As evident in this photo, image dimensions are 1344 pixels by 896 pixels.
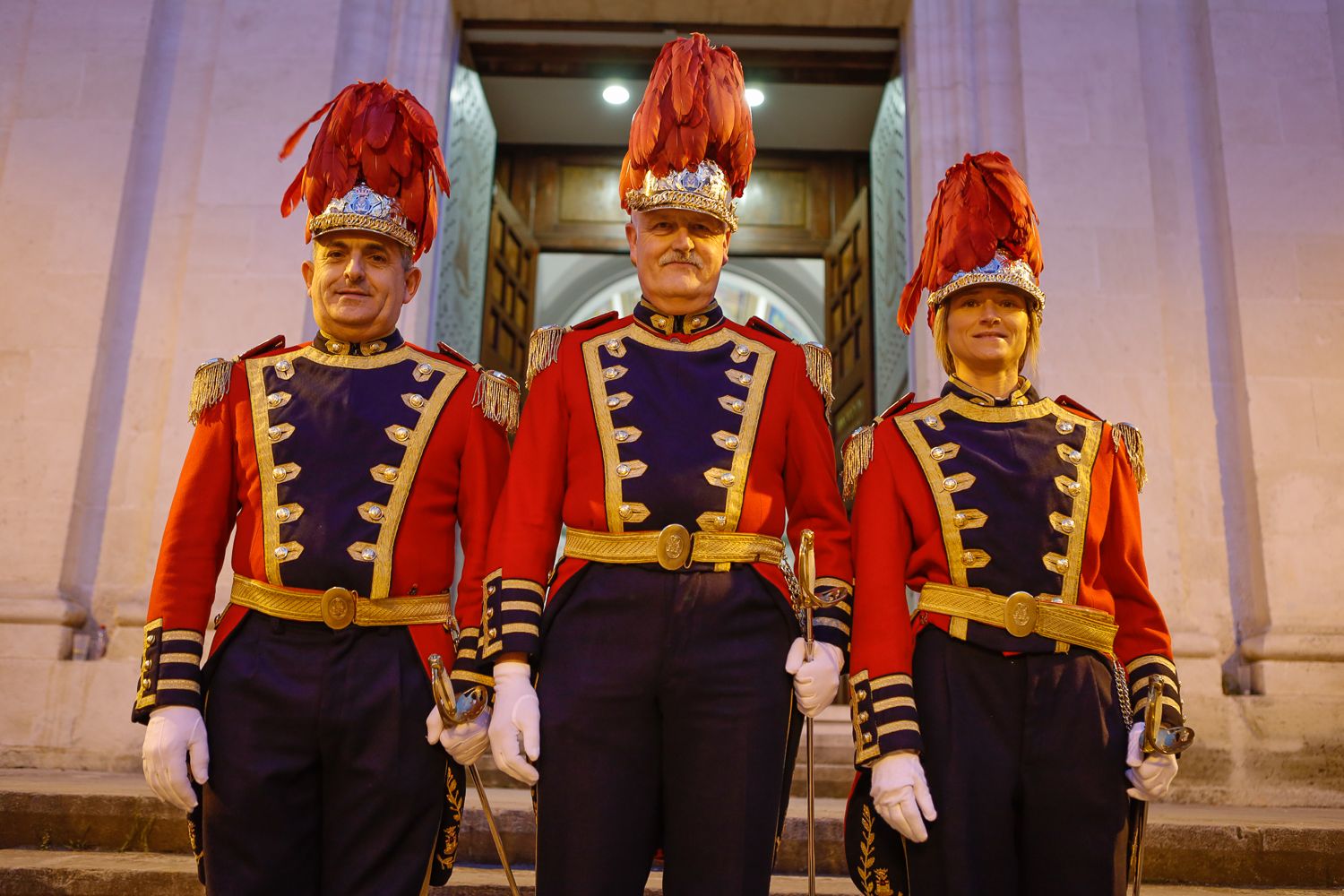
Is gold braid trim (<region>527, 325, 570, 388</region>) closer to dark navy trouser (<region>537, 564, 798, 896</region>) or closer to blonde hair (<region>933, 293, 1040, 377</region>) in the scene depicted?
dark navy trouser (<region>537, 564, 798, 896</region>)

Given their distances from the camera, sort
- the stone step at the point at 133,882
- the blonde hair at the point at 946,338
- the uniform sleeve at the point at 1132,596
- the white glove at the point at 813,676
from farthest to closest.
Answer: the stone step at the point at 133,882
the blonde hair at the point at 946,338
the uniform sleeve at the point at 1132,596
the white glove at the point at 813,676

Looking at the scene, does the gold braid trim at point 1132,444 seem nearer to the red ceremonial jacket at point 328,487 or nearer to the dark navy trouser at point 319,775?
the red ceremonial jacket at point 328,487

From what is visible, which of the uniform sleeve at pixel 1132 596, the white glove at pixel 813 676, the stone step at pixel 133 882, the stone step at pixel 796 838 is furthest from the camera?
the stone step at pixel 796 838

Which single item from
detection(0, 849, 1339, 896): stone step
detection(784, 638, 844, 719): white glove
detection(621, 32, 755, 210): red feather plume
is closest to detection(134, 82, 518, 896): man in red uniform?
detection(621, 32, 755, 210): red feather plume

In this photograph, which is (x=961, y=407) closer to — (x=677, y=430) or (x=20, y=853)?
(x=677, y=430)

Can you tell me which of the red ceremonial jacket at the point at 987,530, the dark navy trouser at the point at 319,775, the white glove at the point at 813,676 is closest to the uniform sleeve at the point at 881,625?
the red ceremonial jacket at the point at 987,530

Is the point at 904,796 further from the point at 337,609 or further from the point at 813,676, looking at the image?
the point at 337,609

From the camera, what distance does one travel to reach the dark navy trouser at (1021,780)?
236cm

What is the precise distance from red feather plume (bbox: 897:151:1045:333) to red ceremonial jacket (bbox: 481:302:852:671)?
437 mm

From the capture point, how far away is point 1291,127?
5.99m

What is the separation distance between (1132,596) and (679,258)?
1351 millimetres

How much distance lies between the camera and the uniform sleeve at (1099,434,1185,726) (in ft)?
8.64

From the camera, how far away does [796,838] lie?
13.0ft

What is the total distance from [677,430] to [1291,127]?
5021mm
